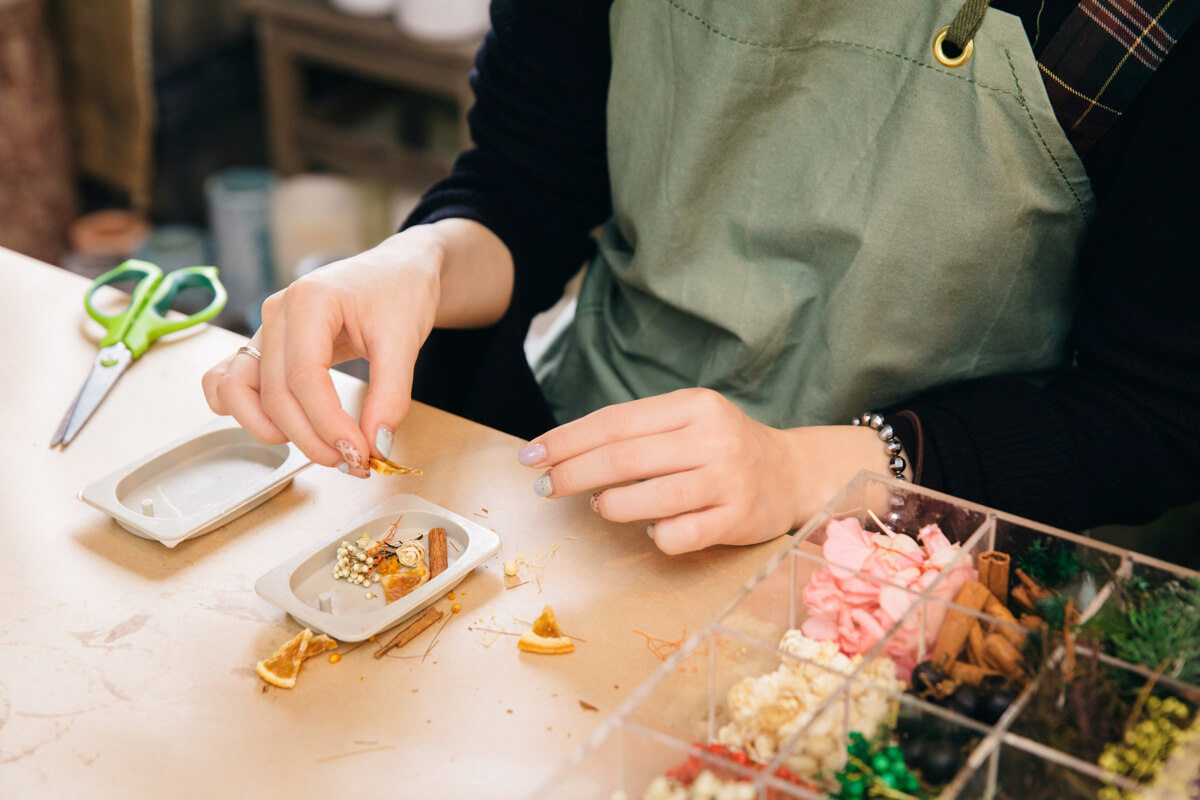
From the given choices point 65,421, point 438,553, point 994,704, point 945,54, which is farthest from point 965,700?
point 65,421

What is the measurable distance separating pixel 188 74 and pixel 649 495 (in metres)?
2.14

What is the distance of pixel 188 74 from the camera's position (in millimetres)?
2459

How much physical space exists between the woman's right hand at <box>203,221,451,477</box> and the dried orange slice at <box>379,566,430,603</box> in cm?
8

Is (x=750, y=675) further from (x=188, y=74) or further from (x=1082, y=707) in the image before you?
(x=188, y=74)

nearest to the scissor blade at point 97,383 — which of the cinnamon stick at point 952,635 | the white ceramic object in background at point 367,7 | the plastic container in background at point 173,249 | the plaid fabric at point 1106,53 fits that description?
the cinnamon stick at point 952,635

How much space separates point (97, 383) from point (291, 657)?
1.24 feet

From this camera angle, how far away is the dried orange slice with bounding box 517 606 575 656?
656mm

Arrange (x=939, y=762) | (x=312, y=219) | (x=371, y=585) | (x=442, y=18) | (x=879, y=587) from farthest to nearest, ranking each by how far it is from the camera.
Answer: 1. (x=312, y=219)
2. (x=442, y=18)
3. (x=371, y=585)
4. (x=879, y=587)
5. (x=939, y=762)

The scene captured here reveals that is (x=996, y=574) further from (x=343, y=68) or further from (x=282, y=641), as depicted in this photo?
(x=343, y=68)

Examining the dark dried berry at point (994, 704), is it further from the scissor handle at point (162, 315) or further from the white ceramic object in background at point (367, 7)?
the white ceramic object in background at point (367, 7)

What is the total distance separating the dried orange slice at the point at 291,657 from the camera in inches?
25.0

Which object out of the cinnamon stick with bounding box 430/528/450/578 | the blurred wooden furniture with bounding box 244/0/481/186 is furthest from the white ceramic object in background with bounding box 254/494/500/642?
the blurred wooden furniture with bounding box 244/0/481/186

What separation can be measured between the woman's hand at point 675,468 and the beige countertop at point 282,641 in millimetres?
32

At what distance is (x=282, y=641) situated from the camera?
0.67 metres
